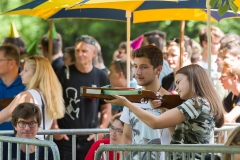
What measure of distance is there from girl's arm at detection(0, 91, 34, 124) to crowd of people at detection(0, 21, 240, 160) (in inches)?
0.4

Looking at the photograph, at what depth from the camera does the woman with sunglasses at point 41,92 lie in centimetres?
859

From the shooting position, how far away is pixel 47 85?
888cm

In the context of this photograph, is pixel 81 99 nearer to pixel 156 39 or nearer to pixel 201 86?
pixel 156 39

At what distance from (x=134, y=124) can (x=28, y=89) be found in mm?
2063

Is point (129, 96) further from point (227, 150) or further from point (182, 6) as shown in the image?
point (182, 6)

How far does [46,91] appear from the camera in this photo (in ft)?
28.8

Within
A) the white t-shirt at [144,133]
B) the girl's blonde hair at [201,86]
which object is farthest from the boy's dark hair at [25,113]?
the girl's blonde hair at [201,86]

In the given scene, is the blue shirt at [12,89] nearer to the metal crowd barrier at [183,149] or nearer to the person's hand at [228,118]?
the person's hand at [228,118]

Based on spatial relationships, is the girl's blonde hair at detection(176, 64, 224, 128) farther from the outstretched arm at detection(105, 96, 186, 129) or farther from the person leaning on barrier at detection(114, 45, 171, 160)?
the person leaning on barrier at detection(114, 45, 171, 160)

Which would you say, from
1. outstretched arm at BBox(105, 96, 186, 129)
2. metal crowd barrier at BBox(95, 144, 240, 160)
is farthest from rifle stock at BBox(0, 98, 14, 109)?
metal crowd barrier at BBox(95, 144, 240, 160)

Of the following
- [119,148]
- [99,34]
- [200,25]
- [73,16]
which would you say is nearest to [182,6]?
[73,16]

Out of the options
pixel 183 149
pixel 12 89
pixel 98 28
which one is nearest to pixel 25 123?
pixel 12 89

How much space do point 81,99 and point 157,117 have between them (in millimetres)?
4640

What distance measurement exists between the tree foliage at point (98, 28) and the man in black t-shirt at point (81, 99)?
386 inches
